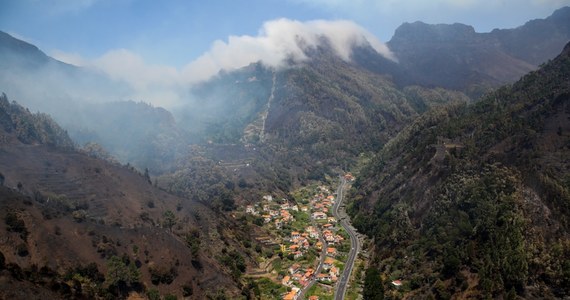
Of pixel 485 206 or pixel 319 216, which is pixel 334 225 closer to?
pixel 319 216

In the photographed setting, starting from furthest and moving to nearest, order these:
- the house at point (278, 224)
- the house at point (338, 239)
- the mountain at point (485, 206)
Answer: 1. the house at point (278, 224)
2. the house at point (338, 239)
3. the mountain at point (485, 206)

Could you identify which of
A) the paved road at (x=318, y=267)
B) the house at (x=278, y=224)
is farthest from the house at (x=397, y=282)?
the house at (x=278, y=224)

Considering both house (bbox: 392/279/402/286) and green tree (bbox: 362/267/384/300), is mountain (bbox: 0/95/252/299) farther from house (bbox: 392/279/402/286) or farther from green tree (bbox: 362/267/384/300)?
house (bbox: 392/279/402/286)

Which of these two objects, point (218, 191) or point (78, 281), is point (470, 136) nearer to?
point (218, 191)

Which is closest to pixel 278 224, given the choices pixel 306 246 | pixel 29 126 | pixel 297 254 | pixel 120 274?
pixel 306 246

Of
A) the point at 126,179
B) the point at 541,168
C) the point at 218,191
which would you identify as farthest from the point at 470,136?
the point at 126,179

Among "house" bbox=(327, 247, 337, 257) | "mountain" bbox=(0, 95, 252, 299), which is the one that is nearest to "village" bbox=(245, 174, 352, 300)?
"house" bbox=(327, 247, 337, 257)

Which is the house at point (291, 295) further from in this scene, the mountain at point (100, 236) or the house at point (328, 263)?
the house at point (328, 263)
